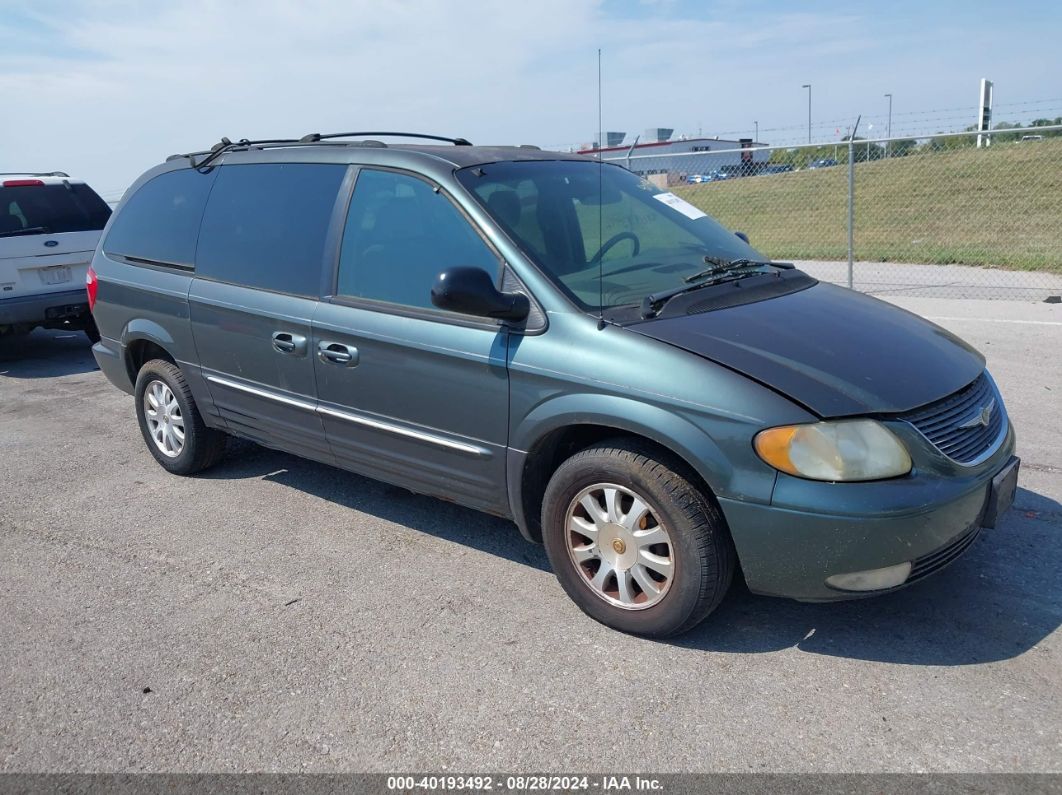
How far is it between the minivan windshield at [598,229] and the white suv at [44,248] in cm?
657

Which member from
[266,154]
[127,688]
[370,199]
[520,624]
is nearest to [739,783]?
[520,624]

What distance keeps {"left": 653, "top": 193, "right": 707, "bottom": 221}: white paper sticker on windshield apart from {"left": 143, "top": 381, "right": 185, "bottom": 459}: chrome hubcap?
300cm

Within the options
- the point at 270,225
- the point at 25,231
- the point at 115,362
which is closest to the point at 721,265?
the point at 270,225

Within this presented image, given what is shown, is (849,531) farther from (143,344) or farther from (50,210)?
(50,210)

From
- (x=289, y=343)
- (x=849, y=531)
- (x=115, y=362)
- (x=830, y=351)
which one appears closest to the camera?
(x=849, y=531)

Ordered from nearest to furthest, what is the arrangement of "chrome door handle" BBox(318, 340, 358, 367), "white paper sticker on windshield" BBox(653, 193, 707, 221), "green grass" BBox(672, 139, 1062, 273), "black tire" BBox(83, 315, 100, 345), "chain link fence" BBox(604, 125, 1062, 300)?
1. "chrome door handle" BBox(318, 340, 358, 367)
2. "white paper sticker on windshield" BBox(653, 193, 707, 221)
3. "black tire" BBox(83, 315, 100, 345)
4. "chain link fence" BBox(604, 125, 1062, 300)
5. "green grass" BBox(672, 139, 1062, 273)

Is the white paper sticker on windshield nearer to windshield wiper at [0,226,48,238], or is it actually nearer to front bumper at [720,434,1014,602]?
front bumper at [720,434,1014,602]

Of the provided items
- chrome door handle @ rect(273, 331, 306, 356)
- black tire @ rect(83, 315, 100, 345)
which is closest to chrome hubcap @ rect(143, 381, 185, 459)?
chrome door handle @ rect(273, 331, 306, 356)

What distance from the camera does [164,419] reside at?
5.50 meters

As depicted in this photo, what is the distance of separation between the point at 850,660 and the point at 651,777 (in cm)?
97

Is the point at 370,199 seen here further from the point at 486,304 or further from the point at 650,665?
the point at 650,665

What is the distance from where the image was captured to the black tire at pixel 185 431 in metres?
5.25

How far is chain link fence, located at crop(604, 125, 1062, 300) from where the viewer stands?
1254cm

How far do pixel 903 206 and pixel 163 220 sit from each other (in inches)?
653
